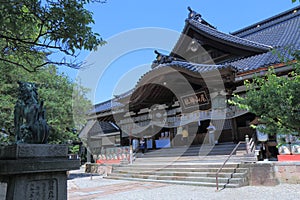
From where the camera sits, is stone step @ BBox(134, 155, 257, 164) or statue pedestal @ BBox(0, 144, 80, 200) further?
stone step @ BBox(134, 155, 257, 164)

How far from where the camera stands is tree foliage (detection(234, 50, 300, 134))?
3.64 metres

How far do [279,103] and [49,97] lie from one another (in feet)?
36.1

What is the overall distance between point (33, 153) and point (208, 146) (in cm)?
1051

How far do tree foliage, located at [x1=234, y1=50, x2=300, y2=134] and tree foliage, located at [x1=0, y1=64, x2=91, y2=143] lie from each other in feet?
30.4

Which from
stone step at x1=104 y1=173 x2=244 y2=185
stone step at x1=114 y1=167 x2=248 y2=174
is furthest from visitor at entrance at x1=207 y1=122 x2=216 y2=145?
stone step at x1=104 y1=173 x2=244 y2=185

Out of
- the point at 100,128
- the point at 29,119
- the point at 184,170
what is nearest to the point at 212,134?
the point at 184,170

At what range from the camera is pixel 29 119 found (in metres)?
3.74

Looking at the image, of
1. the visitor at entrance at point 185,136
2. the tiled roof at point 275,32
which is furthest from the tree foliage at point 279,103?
the visitor at entrance at point 185,136

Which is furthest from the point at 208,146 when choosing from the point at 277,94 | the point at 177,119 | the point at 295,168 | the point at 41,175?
the point at 41,175

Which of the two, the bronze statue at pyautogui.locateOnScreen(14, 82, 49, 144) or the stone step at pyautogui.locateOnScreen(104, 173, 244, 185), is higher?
the bronze statue at pyautogui.locateOnScreen(14, 82, 49, 144)

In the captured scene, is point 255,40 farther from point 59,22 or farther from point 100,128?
point 100,128

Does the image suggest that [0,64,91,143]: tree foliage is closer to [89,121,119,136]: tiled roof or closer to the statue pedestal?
the statue pedestal

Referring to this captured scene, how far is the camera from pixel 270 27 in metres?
17.8

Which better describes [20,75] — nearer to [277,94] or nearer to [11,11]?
[11,11]
